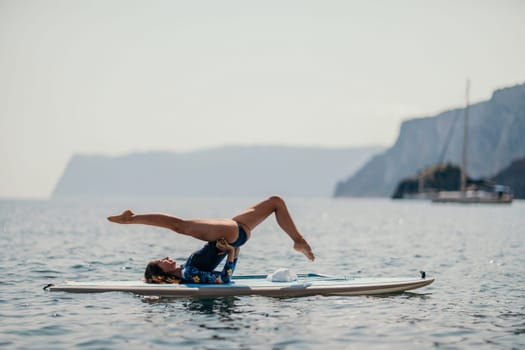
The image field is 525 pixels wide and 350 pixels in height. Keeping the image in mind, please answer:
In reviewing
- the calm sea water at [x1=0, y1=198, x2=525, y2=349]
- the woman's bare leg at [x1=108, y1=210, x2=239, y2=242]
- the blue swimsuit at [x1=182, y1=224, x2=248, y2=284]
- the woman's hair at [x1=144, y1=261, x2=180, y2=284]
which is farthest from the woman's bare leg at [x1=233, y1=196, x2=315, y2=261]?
the woman's hair at [x1=144, y1=261, x2=180, y2=284]

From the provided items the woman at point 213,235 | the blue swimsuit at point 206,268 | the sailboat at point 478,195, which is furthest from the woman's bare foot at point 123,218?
the sailboat at point 478,195

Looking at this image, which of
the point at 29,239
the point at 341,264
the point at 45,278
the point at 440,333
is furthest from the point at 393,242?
the point at 440,333

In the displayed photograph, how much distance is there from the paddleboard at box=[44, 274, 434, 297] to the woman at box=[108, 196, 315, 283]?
10.8 inches

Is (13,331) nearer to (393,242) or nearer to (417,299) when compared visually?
(417,299)

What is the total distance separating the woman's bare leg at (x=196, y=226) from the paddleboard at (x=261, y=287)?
3.00ft

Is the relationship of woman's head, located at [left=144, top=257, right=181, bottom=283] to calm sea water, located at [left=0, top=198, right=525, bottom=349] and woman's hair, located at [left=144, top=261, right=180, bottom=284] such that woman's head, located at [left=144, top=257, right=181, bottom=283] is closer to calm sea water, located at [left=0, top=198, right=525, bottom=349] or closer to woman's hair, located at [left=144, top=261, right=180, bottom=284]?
woman's hair, located at [left=144, top=261, right=180, bottom=284]

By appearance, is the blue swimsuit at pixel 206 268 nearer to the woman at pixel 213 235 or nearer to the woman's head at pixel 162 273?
the woman at pixel 213 235

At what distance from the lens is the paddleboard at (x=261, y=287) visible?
489 inches

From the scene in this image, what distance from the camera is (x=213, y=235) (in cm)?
1219

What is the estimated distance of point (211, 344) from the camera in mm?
9430

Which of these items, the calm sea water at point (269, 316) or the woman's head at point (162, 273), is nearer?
the calm sea water at point (269, 316)

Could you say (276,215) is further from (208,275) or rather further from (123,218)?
(123,218)

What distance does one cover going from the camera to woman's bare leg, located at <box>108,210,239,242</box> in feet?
38.2

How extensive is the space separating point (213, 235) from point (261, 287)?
1.33 m
